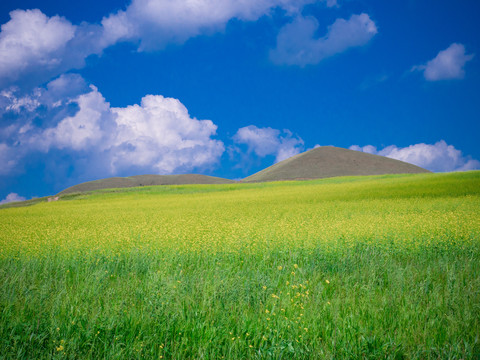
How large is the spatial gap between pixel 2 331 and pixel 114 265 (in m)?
2.52

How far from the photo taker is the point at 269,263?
5953 mm

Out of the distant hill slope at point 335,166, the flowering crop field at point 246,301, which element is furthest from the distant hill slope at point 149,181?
the flowering crop field at point 246,301

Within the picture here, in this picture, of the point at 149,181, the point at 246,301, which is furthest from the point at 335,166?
the point at 246,301

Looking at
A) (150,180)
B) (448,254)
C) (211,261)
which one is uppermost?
(150,180)

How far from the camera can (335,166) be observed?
8419 cm

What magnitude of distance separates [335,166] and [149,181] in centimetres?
5993

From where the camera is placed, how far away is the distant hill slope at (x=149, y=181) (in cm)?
8297

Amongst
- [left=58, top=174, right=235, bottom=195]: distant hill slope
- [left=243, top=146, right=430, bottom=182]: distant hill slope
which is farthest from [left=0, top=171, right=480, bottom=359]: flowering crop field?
[left=58, top=174, right=235, bottom=195]: distant hill slope

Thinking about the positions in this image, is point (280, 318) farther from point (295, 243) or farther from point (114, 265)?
point (114, 265)

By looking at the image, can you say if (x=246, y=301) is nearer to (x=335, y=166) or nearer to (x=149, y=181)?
(x=335, y=166)

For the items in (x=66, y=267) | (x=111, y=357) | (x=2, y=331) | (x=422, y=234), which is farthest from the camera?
(x=422, y=234)

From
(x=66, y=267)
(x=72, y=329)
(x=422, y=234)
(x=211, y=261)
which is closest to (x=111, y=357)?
(x=72, y=329)

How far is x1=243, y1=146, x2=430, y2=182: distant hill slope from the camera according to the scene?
80.2 meters

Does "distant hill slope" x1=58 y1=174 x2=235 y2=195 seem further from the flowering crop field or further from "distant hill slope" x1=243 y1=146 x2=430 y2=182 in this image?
the flowering crop field
